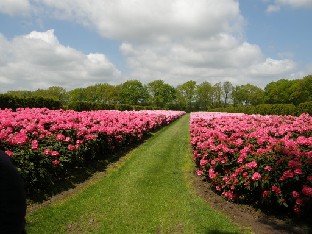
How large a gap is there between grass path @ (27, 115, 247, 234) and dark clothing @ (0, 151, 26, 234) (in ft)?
14.8

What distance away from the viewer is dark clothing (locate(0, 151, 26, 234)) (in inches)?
57.8

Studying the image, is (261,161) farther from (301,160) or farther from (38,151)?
(38,151)

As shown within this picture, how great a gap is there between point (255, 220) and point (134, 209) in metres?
2.45

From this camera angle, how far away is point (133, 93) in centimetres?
10644

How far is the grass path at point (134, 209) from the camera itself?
5.85 metres

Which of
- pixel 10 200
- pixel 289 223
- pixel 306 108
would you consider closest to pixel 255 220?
pixel 289 223

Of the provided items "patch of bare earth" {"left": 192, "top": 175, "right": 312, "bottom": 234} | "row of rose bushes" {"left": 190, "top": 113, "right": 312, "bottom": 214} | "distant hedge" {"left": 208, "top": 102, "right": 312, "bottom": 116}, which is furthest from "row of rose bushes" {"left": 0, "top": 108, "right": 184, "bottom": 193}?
"distant hedge" {"left": 208, "top": 102, "right": 312, "bottom": 116}

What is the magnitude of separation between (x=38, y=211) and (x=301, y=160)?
5.31 meters

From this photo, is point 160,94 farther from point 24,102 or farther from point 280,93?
point 24,102

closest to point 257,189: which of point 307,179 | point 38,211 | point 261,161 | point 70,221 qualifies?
point 261,161

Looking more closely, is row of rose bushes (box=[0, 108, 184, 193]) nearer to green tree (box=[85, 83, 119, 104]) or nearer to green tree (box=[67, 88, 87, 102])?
green tree (box=[85, 83, 119, 104])

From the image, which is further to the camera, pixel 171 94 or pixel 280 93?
pixel 171 94

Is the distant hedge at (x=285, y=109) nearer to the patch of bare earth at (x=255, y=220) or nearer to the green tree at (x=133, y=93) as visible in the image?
the patch of bare earth at (x=255, y=220)

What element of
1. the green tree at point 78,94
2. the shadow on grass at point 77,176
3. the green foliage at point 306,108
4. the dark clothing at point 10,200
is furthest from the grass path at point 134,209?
the green tree at point 78,94
